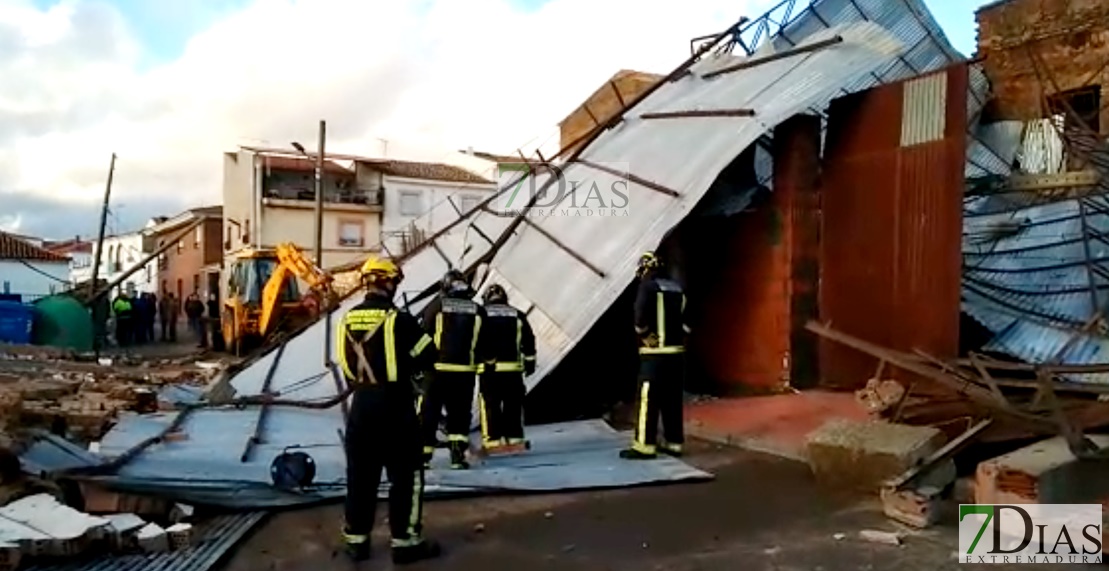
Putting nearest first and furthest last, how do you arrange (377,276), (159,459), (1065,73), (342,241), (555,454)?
(377,276) < (159,459) < (555,454) < (1065,73) < (342,241)

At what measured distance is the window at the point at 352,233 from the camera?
43750 mm

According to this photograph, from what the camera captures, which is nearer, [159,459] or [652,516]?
[652,516]

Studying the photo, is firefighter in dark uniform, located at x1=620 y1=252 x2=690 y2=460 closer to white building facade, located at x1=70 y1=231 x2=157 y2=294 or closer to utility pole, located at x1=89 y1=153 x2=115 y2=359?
utility pole, located at x1=89 y1=153 x2=115 y2=359

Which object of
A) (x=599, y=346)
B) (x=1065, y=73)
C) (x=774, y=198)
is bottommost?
(x=599, y=346)

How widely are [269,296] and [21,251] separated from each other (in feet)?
107

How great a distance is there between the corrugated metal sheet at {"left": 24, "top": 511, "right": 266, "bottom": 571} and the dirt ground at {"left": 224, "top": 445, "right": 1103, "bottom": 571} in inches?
4.5

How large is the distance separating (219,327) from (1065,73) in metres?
19.8

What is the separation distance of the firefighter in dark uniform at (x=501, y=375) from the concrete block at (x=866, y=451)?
247cm

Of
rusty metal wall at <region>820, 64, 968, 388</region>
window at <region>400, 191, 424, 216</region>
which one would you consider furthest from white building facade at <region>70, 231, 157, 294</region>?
rusty metal wall at <region>820, 64, 968, 388</region>

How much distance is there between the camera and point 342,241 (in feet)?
144

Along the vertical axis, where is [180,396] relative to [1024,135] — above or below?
below

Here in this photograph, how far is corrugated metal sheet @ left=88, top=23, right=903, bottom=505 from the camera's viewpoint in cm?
952

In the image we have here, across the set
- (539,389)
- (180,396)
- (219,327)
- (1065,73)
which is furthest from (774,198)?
(219,327)

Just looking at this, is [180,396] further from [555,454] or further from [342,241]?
[342,241]
